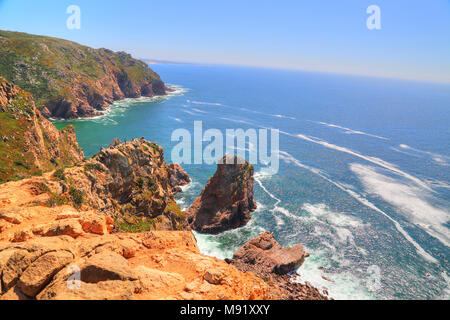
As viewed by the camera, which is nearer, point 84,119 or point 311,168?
point 311,168

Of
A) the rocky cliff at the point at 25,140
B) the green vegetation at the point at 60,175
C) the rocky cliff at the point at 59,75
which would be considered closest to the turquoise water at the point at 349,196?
the rocky cliff at the point at 59,75

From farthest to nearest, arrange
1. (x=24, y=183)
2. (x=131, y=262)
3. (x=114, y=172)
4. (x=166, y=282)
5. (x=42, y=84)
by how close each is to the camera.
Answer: (x=42, y=84) → (x=114, y=172) → (x=24, y=183) → (x=131, y=262) → (x=166, y=282)

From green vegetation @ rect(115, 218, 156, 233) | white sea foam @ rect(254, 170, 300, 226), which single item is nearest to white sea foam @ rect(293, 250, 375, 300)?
white sea foam @ rect(254, 170, 300, 226)

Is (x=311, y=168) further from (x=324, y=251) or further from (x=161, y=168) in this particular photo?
(x=161, y=168)

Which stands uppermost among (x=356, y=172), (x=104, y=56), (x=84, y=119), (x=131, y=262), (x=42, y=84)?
(x=104, y=56)

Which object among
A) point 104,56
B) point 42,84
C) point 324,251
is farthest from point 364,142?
point 104,56
